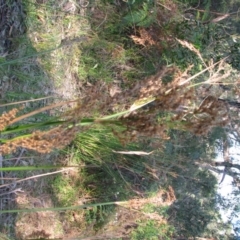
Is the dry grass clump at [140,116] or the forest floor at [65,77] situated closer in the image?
the dry grass clump at [140,116]

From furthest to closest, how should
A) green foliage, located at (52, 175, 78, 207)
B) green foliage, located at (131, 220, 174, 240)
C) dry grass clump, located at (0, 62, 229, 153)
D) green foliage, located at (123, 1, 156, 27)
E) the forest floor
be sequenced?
green foliage, located at (131, 220, 174, 240) < green foliage, located at (123, 1, 156, 27) < green foliage, located at (52, 175, 78, 207) < the forest floor < dry grass clump, located at (0, 62, 229, 153)

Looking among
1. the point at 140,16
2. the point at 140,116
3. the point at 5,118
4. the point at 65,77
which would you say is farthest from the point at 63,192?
the point at 140,116

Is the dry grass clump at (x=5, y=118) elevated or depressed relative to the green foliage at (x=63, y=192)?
elevated

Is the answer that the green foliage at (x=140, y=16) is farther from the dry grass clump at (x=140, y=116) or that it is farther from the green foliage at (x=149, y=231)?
the dry grass clump at (x=140, y=116)

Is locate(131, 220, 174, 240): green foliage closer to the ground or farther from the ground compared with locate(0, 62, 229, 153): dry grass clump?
closer to the ground

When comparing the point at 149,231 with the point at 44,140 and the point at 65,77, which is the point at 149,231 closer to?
the point at 65,77

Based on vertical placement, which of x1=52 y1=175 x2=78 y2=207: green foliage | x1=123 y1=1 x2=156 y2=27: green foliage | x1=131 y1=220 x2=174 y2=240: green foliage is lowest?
x1=131 y1=220 x2=174 y2=240: green foliage

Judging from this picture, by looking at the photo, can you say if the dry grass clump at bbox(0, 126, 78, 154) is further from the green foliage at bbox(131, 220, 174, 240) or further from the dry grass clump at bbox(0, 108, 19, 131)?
the green foliage at bbox(131, 220, 174, 240)

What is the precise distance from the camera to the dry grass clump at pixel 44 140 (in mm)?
1462

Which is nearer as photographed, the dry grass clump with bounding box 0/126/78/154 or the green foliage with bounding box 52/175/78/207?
the dry grass clump with bounding box 0/126/78/154

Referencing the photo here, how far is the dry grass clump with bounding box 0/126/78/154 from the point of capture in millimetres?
1462

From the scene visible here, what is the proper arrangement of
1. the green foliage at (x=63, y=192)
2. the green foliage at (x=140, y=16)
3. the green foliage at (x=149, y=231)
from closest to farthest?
the green foliage at (x=63, y=192) → the green foliage at (x=140, y=16) → the green foliage at (x=149, y=231)

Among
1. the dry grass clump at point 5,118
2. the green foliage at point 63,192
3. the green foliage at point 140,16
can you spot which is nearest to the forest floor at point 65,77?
the green foliage at point 63,192

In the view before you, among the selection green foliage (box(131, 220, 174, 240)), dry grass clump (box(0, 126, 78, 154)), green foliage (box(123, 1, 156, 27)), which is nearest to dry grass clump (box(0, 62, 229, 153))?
dry grass clump (box(0, 126, 78, 154))
